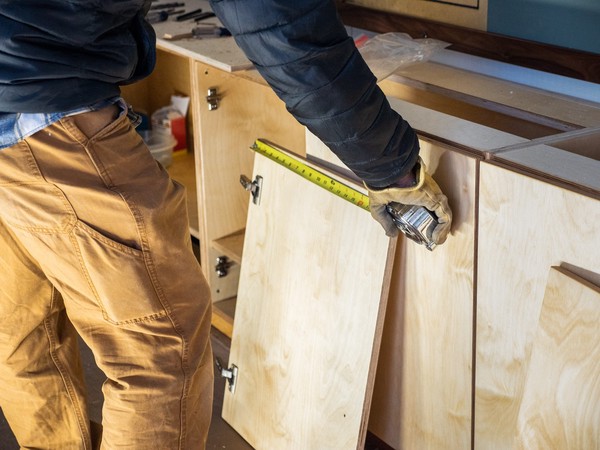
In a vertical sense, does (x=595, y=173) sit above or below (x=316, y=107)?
below

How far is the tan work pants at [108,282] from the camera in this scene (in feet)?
4.87

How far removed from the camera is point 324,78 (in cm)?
133

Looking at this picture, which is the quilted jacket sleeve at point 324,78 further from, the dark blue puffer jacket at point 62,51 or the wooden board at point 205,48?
the wooden board at point 205,48

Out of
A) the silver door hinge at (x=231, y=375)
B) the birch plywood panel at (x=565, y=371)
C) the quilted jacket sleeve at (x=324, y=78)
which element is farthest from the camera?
the silver door hinge at (x=231, y=375)

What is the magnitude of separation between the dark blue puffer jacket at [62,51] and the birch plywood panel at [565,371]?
81 centimetres

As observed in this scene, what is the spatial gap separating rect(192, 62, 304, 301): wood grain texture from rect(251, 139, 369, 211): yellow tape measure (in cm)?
39

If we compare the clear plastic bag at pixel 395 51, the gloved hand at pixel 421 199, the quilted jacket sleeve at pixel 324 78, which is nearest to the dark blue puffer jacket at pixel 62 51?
the quilted jacket sleeve at pixel 324 78

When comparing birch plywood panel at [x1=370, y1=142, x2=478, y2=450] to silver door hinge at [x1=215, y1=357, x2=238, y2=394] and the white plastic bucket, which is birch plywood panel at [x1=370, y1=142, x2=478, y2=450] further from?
the white plastic bucket

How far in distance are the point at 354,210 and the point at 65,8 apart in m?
0.74

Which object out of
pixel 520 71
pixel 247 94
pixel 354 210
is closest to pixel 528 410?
pixel 354 210

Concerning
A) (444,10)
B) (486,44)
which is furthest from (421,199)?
(444,10)

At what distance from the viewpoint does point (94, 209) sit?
1.50 meters

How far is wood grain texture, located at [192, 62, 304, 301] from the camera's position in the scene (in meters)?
2.49

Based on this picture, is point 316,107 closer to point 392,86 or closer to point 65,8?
→ point 65,8
